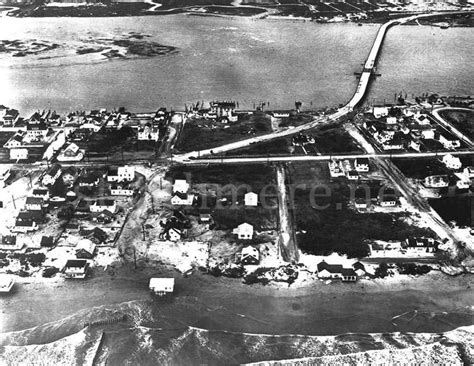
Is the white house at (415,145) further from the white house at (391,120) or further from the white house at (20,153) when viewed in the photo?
the white house at (20,153)

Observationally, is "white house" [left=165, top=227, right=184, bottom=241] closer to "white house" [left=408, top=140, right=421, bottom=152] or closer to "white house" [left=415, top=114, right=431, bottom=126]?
"white house" [left=408, top=140, right=421, bottom=152]

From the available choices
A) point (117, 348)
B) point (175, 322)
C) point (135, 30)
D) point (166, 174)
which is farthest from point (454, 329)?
point (135, 30)

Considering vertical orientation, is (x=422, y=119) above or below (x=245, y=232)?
above

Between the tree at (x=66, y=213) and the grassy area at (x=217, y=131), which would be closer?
the tree at (x=66, y=213)

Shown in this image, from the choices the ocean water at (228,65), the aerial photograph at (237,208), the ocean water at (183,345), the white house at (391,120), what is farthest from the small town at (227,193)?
the ocean water at (228,65)

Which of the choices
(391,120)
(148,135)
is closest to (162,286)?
(148,135)

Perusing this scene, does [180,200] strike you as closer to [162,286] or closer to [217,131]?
[162,286]
